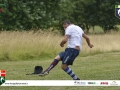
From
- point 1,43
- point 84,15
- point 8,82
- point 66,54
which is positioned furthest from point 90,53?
point 84,15

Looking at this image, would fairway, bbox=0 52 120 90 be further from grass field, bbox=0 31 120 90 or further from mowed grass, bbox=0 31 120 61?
mowed grass, bbox=0 31 120 61

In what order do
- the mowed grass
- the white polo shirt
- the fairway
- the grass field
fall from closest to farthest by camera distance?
1. the white polo shirt
2. the fairway
3. the grass field
4. the mowed grass

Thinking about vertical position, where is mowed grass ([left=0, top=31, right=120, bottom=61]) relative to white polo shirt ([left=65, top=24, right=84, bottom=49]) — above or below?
below

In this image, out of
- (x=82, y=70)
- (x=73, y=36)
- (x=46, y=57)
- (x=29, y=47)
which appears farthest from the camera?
(x=46, y=57)

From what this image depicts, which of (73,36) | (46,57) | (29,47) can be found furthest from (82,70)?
(29,47)

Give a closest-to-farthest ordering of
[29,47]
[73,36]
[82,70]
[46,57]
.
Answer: [73,36]
[82,70]
[29,47]
[46,57]

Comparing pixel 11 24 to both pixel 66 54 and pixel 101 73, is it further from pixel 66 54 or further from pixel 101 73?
pixel 66 54

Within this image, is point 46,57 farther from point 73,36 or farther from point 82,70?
point 73,36

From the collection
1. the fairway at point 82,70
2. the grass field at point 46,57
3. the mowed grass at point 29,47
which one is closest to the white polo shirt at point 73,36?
the fairway at point 82,70

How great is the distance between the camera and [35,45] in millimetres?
21094

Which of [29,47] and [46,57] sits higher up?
[29,47]

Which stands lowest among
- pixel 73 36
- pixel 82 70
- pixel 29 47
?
pixel 29 47

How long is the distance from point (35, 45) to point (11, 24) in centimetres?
902

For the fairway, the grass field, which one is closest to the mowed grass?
the grass field
